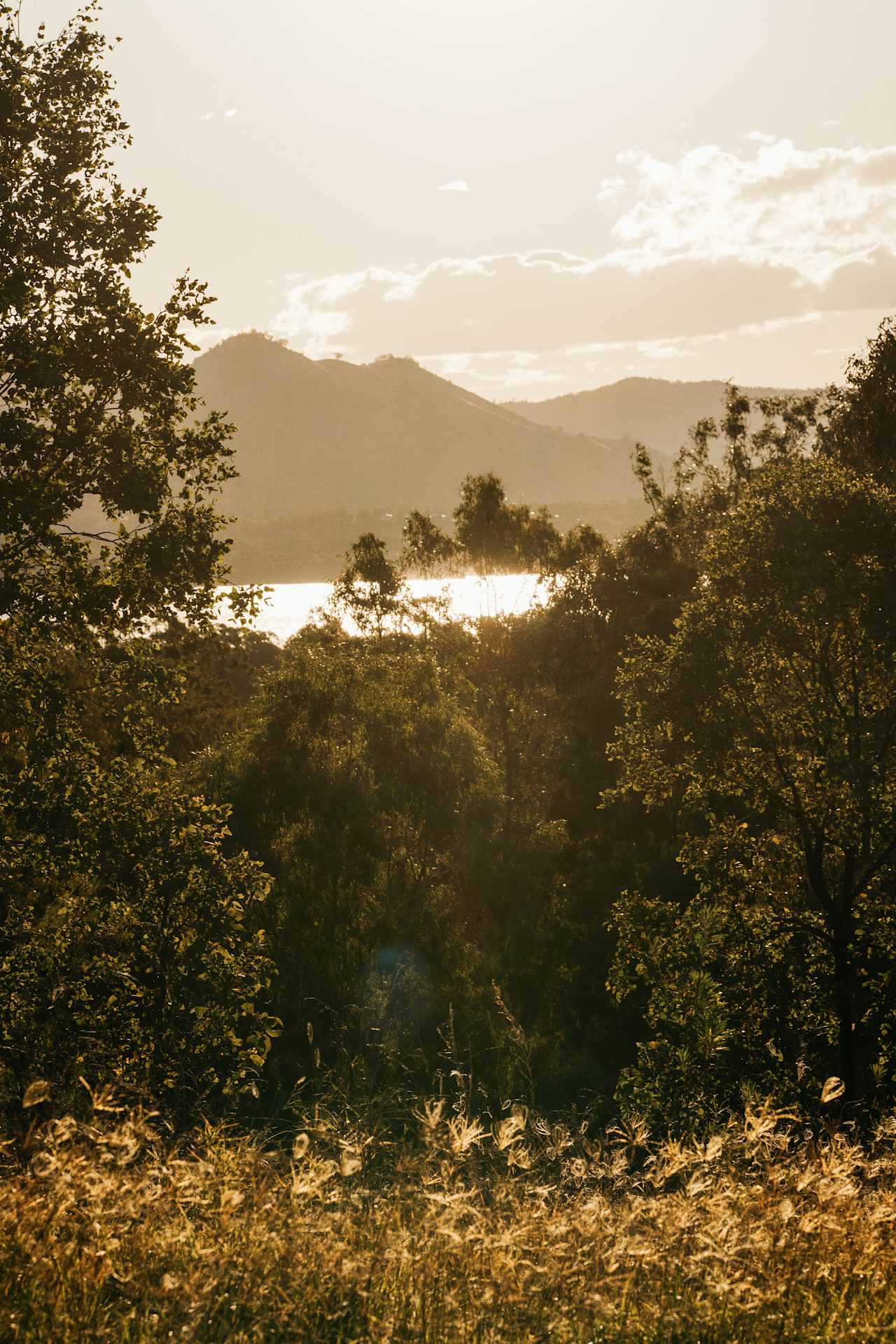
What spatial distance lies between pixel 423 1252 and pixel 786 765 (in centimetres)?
1378

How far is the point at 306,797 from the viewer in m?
31.5

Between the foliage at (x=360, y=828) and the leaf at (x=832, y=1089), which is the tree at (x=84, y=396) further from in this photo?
the foliage at (x=360, y=828)

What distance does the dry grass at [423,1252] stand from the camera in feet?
15.7

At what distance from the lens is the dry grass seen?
478 centimetres

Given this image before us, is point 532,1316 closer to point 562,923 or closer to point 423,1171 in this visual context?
point 423,1171

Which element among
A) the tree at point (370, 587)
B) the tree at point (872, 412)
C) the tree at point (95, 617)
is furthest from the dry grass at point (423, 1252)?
the tree at point (370, 587)

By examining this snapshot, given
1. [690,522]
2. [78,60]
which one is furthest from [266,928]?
[690,522]

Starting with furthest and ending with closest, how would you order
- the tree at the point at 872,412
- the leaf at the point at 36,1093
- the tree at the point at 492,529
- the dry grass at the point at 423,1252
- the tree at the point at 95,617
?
the tree at the point at 492,529 → the tree at the point at 872,412 → the tree at the point at 95,617 → the leaf at the point at 36,1093 → the dry grass at the point at 423,1252

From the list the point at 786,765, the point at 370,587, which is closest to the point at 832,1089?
Result: the point at 786,765

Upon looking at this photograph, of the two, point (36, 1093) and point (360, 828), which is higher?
point (36, 1093)

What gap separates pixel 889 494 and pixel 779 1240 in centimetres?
1556

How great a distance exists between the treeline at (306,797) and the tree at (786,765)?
6 cm

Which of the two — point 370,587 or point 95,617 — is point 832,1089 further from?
point 370,587

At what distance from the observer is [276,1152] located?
6109 millimetres
